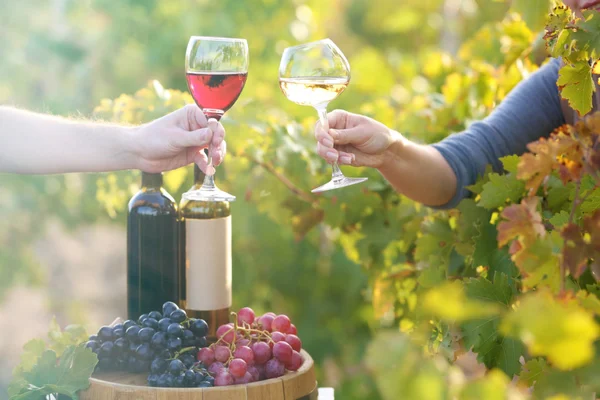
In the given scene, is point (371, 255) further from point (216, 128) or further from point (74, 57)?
point (74, 57)

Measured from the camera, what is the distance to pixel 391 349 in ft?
2.26

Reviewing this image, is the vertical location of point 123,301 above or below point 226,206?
below

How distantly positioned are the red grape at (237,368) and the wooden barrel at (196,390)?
0.04 m

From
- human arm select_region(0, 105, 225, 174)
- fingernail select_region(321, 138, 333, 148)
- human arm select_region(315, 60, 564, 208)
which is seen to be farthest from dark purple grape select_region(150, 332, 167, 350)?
human arm select_region(315, 60, 564, 208)

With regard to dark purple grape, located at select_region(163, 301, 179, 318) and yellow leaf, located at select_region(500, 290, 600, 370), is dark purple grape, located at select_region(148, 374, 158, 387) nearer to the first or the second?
dark purple grape, located at select_region(163, 301, 179, 318)

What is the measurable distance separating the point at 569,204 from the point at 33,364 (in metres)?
1.18

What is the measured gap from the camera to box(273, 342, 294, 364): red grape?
1502mm

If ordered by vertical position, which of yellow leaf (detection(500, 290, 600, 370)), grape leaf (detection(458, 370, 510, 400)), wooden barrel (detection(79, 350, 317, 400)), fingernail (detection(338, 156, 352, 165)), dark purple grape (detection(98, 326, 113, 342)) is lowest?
wooden barrel (detection(79, 350, 317, 400))

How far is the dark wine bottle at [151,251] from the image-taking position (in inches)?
68.9

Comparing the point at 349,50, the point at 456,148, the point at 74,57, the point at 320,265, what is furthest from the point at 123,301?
the point at 456,148

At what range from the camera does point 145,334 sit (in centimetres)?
153

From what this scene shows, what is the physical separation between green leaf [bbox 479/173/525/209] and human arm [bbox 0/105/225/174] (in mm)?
619

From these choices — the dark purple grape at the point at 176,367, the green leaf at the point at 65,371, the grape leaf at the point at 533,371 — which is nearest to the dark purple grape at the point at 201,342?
the dark purple grape at the point at 176,367

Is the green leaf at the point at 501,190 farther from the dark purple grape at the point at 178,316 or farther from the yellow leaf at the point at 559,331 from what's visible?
the yellow leaf at the point at 559,331
